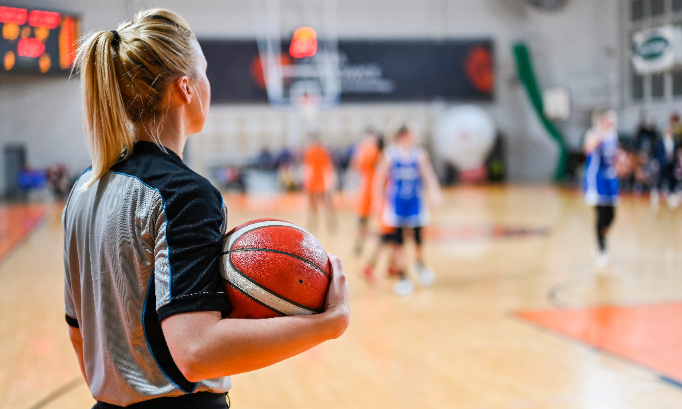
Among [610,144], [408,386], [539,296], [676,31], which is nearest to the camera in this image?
[408,386]

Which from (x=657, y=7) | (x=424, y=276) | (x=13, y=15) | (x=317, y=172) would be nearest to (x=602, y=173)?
(x=424, y=276)

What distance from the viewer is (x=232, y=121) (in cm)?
1789

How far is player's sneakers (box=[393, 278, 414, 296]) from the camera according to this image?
5.74 m

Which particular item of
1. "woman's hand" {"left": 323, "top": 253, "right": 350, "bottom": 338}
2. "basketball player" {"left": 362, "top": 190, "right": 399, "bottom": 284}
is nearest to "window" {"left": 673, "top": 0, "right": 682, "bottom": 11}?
"basketball player" {"left": 362, "top": 190, "right": 399, "bottom": 284}

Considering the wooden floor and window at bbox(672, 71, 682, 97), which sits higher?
window at bbox(672, 71, 682, 97)

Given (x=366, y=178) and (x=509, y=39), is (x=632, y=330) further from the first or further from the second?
(x=509, y=39)

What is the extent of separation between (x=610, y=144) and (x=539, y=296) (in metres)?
2.20

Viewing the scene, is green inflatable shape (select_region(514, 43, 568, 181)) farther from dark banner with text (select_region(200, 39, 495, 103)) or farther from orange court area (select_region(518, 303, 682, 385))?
orange court area (select_region(518, 303, 682, 385))

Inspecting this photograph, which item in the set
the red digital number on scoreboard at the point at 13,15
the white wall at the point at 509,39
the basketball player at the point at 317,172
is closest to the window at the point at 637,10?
the white wall at the point at 509,39

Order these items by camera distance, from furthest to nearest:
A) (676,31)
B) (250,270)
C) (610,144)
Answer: (676,31)
(610,144)
(250,270)

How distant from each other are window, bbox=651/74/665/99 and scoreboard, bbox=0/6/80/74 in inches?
501

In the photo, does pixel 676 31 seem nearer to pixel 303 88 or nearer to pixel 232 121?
pixel 303 88

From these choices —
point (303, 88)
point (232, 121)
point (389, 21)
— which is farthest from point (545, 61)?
point (232, 121)

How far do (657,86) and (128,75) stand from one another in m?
16.4
